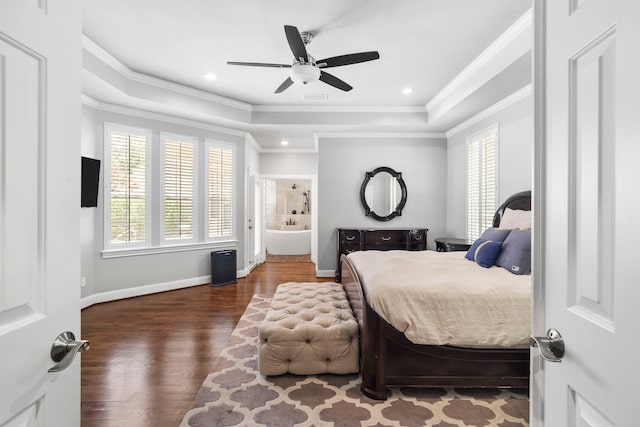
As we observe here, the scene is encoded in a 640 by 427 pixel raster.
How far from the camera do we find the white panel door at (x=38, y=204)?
2.09ft

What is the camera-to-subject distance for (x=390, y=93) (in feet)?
14.5

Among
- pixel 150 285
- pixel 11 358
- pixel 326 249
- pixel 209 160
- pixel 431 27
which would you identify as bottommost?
pixel 150 285

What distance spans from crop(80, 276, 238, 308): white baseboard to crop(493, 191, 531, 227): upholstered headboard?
4.24 meters

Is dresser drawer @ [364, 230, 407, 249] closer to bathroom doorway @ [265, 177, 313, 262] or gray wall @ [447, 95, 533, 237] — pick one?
gray wall @ [447, 95, 533, 237]

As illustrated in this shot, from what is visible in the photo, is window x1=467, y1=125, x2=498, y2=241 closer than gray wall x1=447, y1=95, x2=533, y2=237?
No

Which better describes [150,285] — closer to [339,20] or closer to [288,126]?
[288,126]

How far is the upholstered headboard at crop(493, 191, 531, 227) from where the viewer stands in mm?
3344

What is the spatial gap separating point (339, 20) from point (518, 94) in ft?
7.35

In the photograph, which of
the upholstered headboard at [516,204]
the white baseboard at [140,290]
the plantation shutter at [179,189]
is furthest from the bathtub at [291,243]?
the upholstered headboard at [516,204]

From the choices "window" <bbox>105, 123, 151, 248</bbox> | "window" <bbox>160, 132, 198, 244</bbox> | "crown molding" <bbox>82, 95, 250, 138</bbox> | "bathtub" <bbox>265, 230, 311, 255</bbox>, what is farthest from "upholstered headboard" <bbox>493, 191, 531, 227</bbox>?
"bathtub" <bbox>265, 230, 311, 255</bbox>

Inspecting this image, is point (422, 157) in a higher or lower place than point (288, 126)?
lower

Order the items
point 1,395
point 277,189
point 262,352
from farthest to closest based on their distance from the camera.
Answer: point 277,189, point 262,352, point 1,395

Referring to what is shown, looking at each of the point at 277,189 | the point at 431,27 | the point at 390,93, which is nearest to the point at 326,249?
the point at 390,93

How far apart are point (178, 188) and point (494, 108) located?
4.52m
